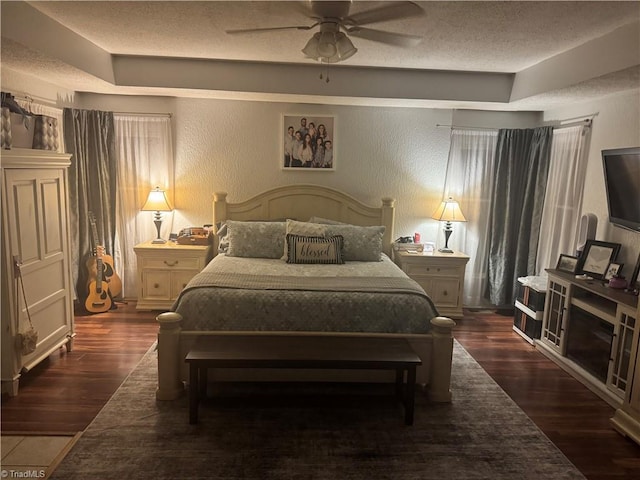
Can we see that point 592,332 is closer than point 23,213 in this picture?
No

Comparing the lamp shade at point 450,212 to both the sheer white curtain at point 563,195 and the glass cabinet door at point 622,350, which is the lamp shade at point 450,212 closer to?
the sheer white curtain at point 563,195

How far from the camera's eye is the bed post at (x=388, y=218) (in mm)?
5027

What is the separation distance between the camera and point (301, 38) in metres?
3.52

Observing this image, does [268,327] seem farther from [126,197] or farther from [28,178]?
[126,197]

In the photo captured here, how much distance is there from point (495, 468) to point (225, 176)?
12.5 feet

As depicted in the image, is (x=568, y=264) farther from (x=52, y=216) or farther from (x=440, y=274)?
(x=52, y=216)

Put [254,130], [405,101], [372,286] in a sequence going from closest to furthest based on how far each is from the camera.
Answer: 1. [372,286]
2. [405,101]
3. [254,130]

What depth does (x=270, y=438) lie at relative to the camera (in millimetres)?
2641

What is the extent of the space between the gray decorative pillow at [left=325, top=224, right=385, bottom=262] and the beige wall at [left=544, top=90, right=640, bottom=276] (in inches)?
74.2

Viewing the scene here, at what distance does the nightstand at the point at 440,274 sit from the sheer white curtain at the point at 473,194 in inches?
16.4

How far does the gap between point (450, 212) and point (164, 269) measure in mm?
3039

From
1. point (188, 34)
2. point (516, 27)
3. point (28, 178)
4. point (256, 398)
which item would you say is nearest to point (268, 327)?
point (256, 398)

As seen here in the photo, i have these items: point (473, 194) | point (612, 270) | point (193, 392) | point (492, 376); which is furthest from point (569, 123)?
point (193, 392)

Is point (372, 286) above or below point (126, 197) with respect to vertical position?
below
